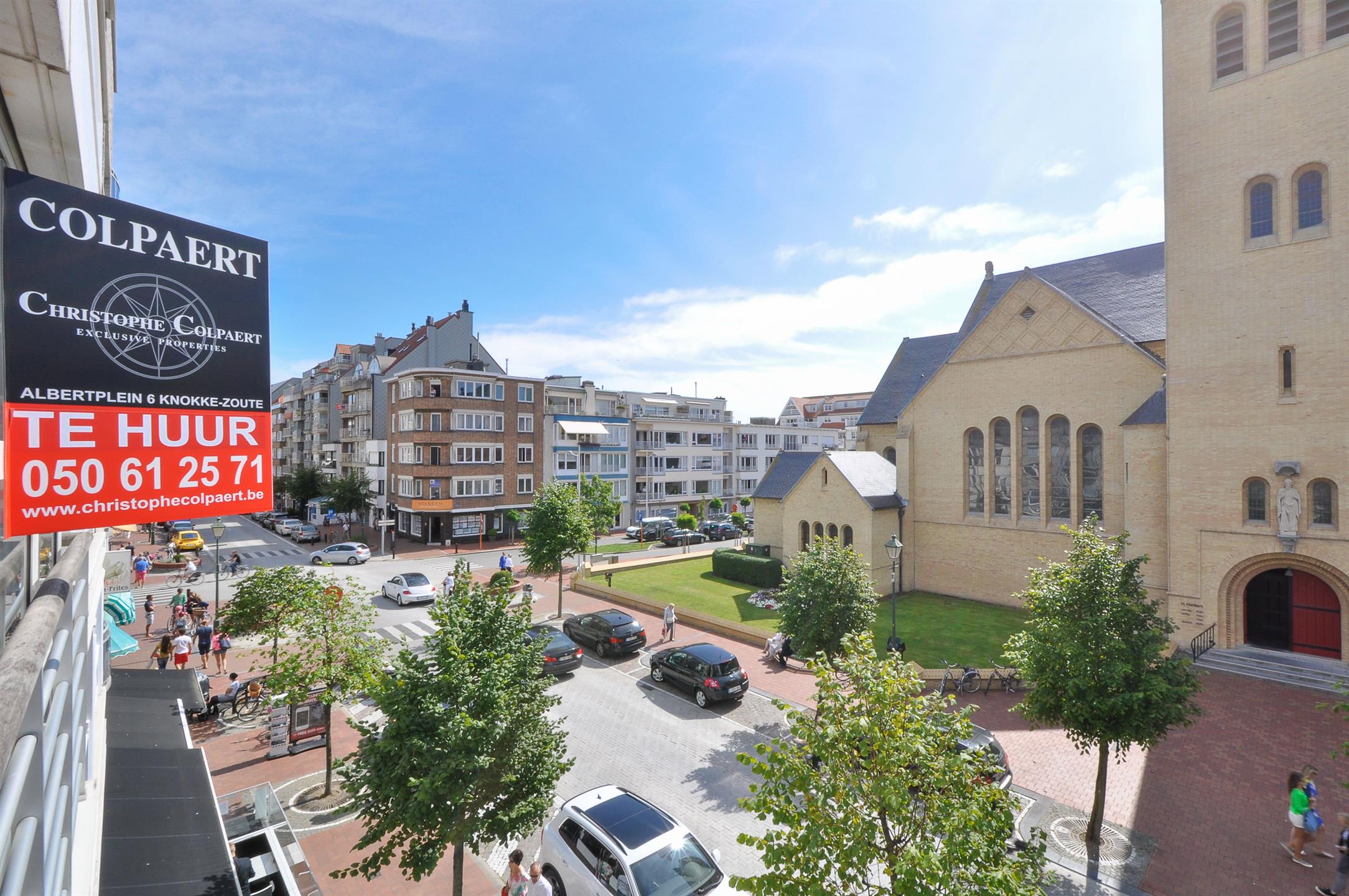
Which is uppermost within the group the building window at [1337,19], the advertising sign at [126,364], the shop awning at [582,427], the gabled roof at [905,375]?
the building window at [1337,19]

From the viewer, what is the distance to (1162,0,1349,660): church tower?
57.7 ft

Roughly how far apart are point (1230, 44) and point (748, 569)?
25.7 m

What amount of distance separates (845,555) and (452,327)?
44.4m

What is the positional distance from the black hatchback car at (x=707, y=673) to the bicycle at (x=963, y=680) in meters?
5.43

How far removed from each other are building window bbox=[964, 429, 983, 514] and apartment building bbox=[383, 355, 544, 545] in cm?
2986

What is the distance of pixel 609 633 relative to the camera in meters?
20.4

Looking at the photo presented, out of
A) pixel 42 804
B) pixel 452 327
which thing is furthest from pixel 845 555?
pixel 452 327

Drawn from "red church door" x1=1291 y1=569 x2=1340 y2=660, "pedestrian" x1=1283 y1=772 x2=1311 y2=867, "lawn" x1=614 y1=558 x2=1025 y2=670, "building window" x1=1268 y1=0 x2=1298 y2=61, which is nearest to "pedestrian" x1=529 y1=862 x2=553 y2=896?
"pedestrian" x1=1283 y1=772 x2=1311 y2=867

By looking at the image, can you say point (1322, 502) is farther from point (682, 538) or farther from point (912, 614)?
point (682, 538)

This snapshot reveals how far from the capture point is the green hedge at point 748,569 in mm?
29609

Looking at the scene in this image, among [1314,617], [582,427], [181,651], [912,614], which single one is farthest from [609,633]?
[582,427]

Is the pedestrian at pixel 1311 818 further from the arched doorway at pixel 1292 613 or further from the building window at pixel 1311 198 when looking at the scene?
the building window at pixel 1311 198

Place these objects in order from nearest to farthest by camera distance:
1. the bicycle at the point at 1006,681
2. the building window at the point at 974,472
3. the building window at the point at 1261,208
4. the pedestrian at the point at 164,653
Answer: the bicycle at the point at 1006,681 < the pedestrian at the point at 164,653 < the building window at the point at 1261,208 < the building window at the point at 974,472

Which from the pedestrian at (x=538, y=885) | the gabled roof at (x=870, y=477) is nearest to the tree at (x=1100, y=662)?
the pedestrian at (x=538, y=885)
